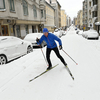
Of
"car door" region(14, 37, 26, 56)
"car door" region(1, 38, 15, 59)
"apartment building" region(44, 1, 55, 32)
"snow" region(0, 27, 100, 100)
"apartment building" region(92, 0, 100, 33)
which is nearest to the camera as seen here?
"snow" region(0, 27, 100, 100)

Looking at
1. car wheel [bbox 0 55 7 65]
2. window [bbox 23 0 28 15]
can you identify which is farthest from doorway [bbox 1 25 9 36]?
car wheel [bbox 0 55 7 65]

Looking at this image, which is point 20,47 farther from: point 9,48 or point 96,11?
point 96,11

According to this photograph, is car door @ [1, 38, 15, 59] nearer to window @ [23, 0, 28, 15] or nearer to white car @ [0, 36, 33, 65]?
white car @ [0, 36, 33, 65]

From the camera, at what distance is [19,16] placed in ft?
57.8

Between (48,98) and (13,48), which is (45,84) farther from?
(13,48)

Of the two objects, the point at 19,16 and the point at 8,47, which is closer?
the point at 8,47

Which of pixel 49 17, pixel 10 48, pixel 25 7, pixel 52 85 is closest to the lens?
pixel 52 85

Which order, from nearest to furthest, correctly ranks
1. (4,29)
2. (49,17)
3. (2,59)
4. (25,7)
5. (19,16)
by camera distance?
(2,59) < (4,29) < (19,16) < (25,7) < (49,17)

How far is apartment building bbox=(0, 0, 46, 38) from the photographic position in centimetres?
1346

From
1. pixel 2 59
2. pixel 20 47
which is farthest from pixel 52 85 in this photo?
pixel 20 47

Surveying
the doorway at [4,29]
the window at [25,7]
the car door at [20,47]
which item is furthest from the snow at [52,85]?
the window at [25,7]

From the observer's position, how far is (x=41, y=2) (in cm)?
2602

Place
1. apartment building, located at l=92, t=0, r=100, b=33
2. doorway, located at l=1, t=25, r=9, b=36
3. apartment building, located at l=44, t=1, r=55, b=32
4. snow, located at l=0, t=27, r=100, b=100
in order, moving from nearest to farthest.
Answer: snow, located at l=0, t=27, r=100, b=100 → doorway, located at l=1, t=25, r=9, b=36 → apartment building, located at l=92, t=0, r=100, b=33 → apartment building, located at l=44, t=1, r=55, b=32

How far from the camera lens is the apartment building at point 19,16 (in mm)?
13462
